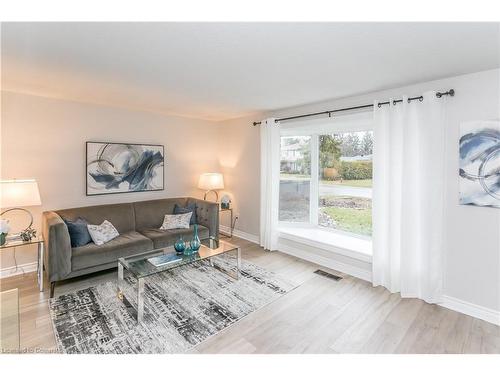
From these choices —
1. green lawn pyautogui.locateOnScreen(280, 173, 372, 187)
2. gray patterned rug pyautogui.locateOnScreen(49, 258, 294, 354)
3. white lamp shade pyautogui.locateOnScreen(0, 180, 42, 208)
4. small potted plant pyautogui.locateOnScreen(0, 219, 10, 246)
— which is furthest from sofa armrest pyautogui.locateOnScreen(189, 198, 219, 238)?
small potted plant pyautogui.locateOnScreen(0, 219, 10, 246)

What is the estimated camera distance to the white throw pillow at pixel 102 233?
3.14m

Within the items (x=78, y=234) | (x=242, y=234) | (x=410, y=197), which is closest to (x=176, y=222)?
(x=78, y=234)

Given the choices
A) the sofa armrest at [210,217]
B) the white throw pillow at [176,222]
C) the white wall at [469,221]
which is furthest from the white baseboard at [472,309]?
the white throw pillow at [176,222]

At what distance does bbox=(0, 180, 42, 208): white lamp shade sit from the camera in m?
2.69

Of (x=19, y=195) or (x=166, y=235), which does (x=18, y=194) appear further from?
(x=166, y=235)

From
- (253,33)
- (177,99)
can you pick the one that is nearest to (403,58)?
(253,33)

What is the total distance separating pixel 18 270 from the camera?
10.7 ft

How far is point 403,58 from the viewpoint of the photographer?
6.93 ft

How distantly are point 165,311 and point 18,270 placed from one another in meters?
2.27

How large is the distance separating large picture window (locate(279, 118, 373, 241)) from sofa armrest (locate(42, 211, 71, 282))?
10.2 ft

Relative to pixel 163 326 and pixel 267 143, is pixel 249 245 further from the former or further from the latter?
pixel 163 326

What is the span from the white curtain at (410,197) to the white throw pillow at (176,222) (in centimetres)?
267

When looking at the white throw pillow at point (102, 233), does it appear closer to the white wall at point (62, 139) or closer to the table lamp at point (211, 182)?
the white wall at point (62, 139)

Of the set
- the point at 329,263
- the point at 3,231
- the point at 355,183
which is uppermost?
the point at 355,183
